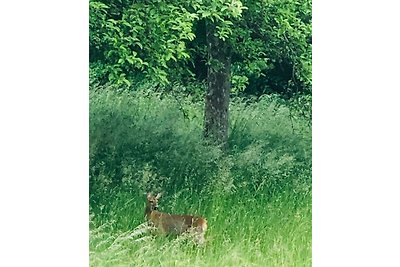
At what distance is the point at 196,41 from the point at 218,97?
Answer: 1.26 ft

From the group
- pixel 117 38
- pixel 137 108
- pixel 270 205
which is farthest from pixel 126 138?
pixel 270 205

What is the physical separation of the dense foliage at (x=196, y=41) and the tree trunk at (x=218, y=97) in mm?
54

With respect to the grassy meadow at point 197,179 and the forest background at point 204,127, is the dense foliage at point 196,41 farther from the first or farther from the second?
the grassy meadow at point 197,179

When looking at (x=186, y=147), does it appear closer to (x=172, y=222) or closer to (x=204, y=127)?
Answer: (x=204, y=127)

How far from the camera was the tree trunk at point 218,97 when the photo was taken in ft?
16.7

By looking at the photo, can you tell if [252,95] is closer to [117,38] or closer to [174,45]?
[174,45]

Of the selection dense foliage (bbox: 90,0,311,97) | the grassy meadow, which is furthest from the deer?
dense foliage (bbox: 90,0,311,97)

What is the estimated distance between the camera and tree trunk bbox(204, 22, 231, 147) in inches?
200

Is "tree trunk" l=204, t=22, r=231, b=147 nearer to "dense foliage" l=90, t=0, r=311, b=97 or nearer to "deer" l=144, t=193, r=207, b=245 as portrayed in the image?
"dense foliage" l=90, t=0, r=311, b=97

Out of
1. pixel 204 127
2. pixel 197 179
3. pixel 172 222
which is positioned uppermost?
pixel 204 127

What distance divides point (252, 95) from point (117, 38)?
0.94 metres

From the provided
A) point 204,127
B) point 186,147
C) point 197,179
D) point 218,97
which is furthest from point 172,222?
point 218,97

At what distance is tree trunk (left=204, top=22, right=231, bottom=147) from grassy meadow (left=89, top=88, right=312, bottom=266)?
0.17 feet

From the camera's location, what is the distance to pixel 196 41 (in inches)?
199
